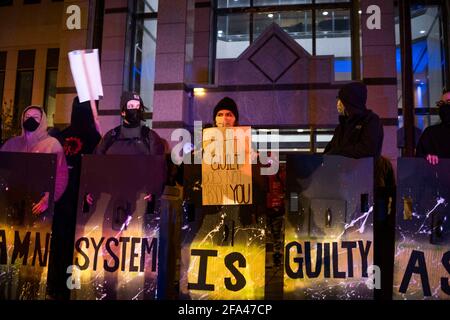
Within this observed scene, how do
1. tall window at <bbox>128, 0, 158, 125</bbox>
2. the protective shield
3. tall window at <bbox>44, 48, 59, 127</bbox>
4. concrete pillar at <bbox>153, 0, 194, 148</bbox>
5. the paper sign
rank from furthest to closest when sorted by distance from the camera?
tall window at <bbox>44, 48, 59, 127</bbox> → tall window at <bbox>128, 0, 158, 125</bbox> → concrete pillar at <bbox>153, 0, 194, 148</bbox> → the paper sign → the protective shield

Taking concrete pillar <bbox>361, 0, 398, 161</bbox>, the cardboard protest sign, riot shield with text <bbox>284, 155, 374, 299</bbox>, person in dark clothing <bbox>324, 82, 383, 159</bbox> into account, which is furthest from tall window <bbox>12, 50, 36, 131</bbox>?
riot shield with text <bbox>284, 155, 374, 299</bbox>

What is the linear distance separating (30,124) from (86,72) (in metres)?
0.97

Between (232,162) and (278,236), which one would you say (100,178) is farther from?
(278,236)

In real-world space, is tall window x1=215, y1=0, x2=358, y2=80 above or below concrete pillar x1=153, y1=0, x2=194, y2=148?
above

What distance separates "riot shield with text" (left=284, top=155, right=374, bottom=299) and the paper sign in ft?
8.89

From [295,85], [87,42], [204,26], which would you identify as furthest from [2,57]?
[295,85]

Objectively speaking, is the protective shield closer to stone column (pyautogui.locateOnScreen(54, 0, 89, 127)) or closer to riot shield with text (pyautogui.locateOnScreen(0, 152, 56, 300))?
riot shield with text (pyautogui.locateOnScreen(0, 152, 56, 300))

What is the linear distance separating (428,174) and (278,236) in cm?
150

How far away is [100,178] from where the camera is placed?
4.71 metres

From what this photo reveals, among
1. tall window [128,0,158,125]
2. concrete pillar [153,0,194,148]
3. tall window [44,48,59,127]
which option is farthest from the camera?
tall window [44,48,59,127]

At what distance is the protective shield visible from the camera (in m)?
4.39

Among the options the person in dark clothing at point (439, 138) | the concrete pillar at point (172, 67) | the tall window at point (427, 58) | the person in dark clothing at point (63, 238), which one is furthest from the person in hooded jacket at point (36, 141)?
the tall window at point (427, 58)

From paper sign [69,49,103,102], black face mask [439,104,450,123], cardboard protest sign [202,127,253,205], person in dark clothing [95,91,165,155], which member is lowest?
cardboard protest sign [202,127,253,205]

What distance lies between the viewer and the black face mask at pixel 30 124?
17.1 ft
